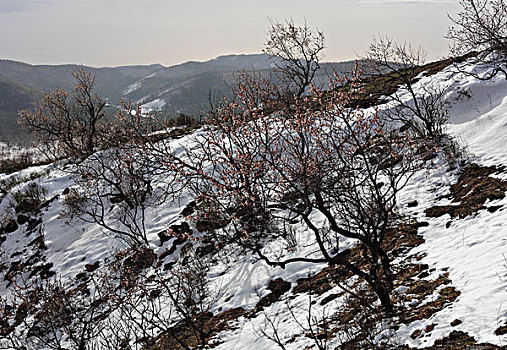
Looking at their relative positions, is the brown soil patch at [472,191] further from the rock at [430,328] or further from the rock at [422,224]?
the rock at [430,328]

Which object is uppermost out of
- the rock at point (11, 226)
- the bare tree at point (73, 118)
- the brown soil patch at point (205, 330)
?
the bare tree at point (73, 118)

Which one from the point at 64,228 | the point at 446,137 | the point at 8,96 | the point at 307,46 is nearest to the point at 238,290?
the point at 446,137

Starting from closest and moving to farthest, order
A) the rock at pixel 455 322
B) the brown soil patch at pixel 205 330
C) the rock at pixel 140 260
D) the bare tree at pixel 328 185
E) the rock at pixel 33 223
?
1. the rock at pixel 455 322
2. the bare tree at pixel 328 185
3. the brown soil patch at pixel 205 330
4. the rock at pixel 140 260
5. the rock at pixel 33 223

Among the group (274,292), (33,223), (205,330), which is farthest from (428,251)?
(33,223)

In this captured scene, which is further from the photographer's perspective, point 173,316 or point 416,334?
point 173,316

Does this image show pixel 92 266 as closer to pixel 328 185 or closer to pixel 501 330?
pixel 328 185

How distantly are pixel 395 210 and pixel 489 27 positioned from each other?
8959mm

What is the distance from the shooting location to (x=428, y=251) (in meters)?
6.04

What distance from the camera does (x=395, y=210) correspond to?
835cm

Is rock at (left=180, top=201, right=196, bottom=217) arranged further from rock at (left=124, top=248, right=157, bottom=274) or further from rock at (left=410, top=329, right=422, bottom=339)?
rock at (left=410, top=329, right=422, bottom=339)

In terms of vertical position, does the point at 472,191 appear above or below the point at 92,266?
above

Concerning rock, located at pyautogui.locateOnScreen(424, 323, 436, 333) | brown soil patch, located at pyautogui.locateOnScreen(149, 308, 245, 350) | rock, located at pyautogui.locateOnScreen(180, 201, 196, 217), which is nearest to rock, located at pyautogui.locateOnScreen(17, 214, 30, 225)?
rock, located at pyautogui.locateOnScreen(180, 201, 196, 217)

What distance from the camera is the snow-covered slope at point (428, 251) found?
3955 mm

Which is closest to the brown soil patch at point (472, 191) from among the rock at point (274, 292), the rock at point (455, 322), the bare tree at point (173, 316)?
the rock at point (455, 322)
